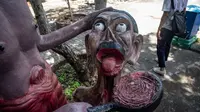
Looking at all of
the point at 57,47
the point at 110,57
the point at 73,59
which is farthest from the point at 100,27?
the point at 73,59

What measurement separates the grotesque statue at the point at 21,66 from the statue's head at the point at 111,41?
1.46 ft

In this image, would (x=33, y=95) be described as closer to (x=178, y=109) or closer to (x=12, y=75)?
(x=12, y=75)

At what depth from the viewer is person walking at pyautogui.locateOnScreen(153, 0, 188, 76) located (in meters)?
3.28

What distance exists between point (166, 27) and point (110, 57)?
2.37 metres

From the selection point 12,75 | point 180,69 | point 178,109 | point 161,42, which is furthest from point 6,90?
point 180,69

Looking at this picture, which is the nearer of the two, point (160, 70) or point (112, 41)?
point (112, 41)

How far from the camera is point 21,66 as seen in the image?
1.37m

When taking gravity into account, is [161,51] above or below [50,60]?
above

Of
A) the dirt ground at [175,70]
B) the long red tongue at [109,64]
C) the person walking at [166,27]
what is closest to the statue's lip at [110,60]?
the long red tongue at [109,64]

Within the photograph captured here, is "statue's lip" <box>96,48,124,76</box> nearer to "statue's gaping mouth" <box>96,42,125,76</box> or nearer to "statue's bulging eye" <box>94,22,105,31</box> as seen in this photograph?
"statue's gaping mouth" <box>96,42,125,76</box>

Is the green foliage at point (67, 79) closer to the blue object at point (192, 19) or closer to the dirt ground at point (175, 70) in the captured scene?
the dirt ground at point (175, 70)

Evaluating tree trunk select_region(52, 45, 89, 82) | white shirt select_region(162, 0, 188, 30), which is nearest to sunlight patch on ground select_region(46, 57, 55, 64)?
tree trunk select_region(52, 45, 89, 82)

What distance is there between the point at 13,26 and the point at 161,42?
3001 mm

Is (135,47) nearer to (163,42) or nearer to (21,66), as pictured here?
(21,66)
